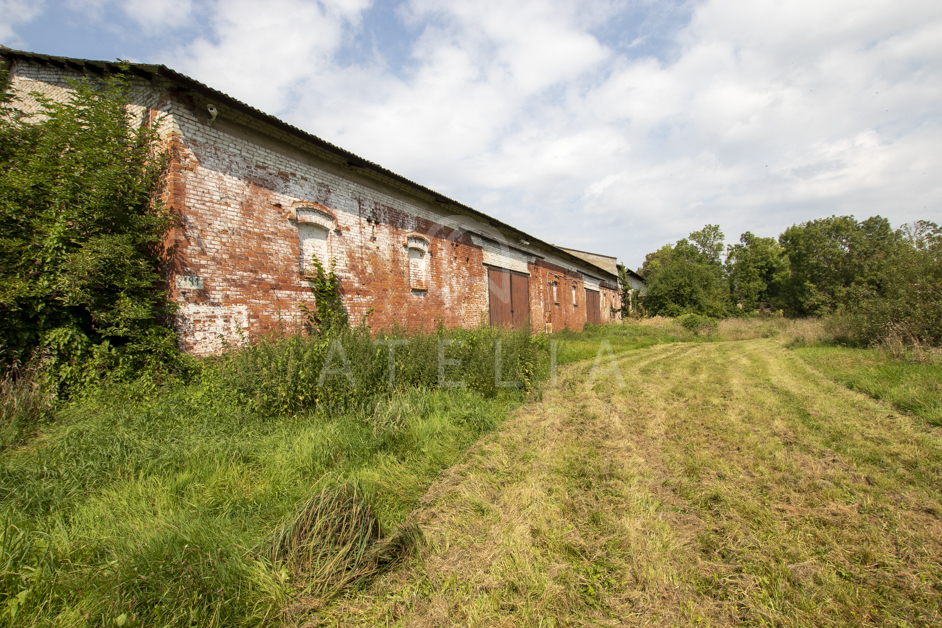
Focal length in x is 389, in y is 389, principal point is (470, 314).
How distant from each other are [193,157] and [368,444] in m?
5.63

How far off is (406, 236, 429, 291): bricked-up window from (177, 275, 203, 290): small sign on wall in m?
5.03

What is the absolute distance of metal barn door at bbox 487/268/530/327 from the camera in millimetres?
14109

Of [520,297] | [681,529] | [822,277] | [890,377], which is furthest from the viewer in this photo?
[822,277]

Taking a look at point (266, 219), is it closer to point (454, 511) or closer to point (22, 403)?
point (22, 403)

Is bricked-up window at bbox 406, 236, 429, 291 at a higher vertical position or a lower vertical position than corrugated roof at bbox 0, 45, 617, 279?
lower

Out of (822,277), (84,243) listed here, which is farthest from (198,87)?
(822,277)

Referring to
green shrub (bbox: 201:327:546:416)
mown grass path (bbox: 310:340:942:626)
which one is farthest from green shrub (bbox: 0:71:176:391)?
mown grass path (bbox: 310:340:942:626)

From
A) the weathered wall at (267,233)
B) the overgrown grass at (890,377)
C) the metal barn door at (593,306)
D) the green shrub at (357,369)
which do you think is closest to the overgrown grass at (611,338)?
the metal barn door at (593,306)

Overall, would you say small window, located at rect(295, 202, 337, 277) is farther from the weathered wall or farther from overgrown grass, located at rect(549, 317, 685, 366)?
overgrown grass, located at rect(549, 317, 685, 366)

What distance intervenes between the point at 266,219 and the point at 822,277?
43.7 metres

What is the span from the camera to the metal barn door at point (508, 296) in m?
14.1

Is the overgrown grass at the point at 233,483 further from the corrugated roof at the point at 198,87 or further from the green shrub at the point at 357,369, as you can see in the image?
the corrugated roof at the point at 198,87

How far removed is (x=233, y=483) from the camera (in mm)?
3275

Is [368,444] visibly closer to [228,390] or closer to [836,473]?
[228,390]
